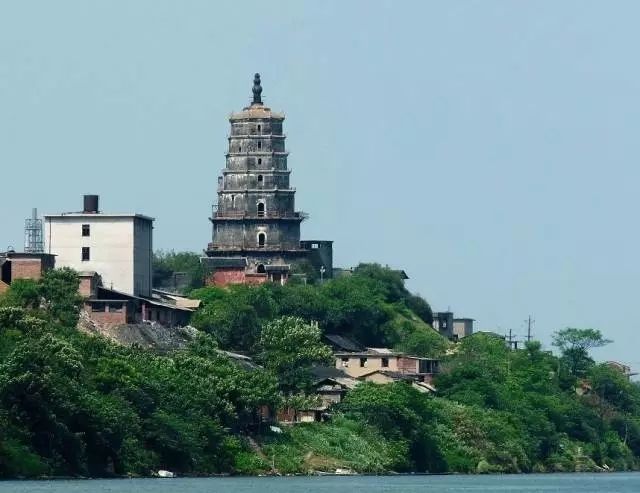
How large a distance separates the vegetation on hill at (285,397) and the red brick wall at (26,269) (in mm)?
4671

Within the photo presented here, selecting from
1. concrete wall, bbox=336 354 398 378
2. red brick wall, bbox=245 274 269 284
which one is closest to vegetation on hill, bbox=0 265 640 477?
concrete wall, bbox=336 354 398 378

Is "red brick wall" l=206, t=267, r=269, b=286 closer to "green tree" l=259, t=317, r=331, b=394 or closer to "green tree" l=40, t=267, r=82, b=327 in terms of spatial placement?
"green tree" l=259, t=317, r=331, b=394

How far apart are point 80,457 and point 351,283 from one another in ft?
186

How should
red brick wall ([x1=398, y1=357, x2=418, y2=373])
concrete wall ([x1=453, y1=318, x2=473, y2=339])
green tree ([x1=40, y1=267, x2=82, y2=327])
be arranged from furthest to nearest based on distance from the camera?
concrete wall ([x1=453, y1=318, x2=473, y2=339])
red brick wall ([x1=398, y1=357, x2=418, y2=373])
green tree ([x1=40, y1=267, x2=82, y2=327])

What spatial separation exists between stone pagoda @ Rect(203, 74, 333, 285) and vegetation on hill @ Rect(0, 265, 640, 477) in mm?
5437

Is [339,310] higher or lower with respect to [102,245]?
lower

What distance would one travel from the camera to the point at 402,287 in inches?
6220

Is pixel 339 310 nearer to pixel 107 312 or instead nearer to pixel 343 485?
pixel 107 312

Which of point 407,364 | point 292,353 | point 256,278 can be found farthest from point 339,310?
point 292,353

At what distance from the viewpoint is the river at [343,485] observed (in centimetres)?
8612

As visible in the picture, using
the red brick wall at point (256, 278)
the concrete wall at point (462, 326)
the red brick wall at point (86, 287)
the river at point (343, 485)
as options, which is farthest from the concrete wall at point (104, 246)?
the concrete wall at point (462, 326)

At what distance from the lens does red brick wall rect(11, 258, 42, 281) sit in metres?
120

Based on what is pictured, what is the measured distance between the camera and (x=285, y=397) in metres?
118

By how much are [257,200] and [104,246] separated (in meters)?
29.7
